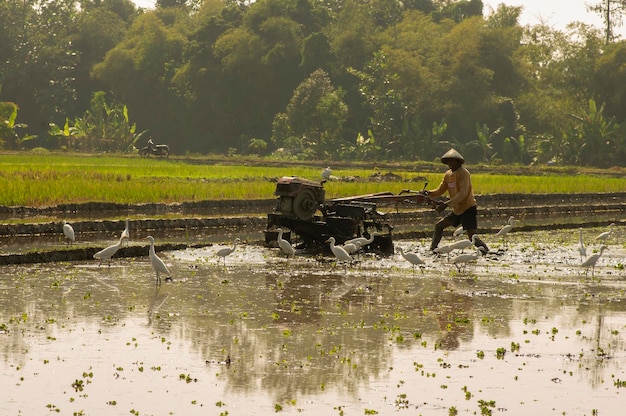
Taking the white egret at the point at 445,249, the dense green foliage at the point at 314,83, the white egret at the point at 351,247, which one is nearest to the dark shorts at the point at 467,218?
the white egret at the point at 445,249

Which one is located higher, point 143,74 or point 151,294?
point 143,74

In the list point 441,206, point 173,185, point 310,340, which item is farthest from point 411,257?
point 173,185

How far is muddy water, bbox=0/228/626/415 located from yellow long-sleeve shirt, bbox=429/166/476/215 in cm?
170

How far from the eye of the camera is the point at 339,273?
13570 mm

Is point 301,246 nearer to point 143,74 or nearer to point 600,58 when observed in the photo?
point 600,58

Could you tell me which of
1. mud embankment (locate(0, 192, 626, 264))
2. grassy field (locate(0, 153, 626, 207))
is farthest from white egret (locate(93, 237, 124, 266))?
grassy field (locate(0, 153, 626, 207))

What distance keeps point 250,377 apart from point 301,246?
8726mm

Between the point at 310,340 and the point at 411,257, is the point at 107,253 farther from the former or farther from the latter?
the point at 310,340

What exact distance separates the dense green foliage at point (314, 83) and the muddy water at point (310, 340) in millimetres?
38049

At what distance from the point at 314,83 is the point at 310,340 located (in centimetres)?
4704

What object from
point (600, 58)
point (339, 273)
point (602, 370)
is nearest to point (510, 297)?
point (339, 273)

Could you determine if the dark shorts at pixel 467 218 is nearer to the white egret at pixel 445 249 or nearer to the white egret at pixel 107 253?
the white egret at pixel 445 249

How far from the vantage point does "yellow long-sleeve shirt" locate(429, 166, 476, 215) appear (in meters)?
15.4

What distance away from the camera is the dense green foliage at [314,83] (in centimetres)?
5453
